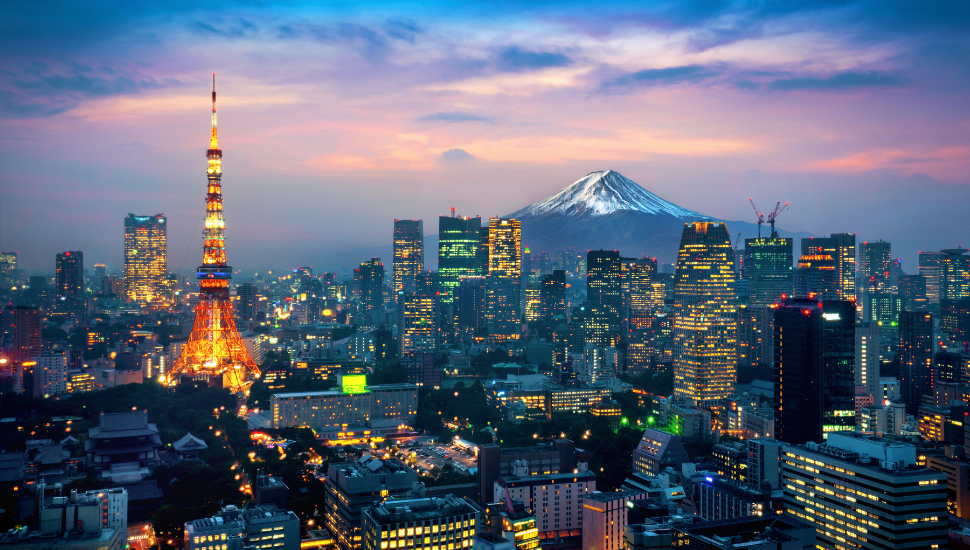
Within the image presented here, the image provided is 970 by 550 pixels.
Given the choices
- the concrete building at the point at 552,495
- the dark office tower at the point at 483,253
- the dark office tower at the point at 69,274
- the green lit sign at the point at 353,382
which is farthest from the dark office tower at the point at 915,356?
the dark office tower at the point at 69,274

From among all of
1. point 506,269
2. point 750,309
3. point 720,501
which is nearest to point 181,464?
point 720,501

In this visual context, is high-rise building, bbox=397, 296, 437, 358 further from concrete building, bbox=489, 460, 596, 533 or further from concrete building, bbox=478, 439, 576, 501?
concrete building, bbox=489, 460, 596, 533

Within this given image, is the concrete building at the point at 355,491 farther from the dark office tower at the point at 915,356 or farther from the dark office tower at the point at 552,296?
the dark office tower at the point at 552,296

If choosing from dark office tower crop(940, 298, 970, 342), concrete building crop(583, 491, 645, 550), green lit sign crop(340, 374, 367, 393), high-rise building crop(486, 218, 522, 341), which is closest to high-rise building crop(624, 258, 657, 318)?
high-rise building crop(486, 218, 522, 341)

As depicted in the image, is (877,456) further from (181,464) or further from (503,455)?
(181,464)

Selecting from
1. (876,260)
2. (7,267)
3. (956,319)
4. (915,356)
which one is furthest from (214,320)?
(876,260)
